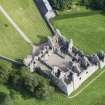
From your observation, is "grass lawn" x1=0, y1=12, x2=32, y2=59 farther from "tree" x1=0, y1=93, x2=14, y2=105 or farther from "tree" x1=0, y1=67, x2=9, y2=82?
"tree" x1=0, y1=93, x2=14, y2=105

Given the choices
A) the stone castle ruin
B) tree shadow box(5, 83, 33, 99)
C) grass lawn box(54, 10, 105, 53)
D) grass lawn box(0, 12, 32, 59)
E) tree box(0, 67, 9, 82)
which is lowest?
grass lawn box(54, 10, 105, 53)

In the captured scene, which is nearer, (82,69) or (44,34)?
(82,69)

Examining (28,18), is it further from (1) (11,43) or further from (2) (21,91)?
(2) (21,91)

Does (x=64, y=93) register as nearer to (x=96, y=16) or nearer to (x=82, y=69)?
(x=82, y=69)

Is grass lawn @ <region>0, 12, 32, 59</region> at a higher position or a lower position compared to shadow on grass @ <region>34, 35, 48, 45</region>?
higher

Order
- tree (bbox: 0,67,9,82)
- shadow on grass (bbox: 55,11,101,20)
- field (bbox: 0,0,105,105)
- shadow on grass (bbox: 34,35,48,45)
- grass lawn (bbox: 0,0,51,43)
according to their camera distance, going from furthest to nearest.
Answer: shadow on grass (bbox: 55,11,101,20) → grass lawn (bbox: 0,0,51,43) → shadow on grass (bbox: 34,35,48,45) → field (bbox: 0,0,105,105) → tree (bbox: 0,67,9,82)

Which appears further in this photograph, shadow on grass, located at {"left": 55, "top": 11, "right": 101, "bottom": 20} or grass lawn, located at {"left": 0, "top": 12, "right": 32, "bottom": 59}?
shadow on grass, located at {"left": 55, "top": 11, "right": 101, "bottom": 20}

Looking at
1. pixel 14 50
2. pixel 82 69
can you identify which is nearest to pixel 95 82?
pixel 82 69

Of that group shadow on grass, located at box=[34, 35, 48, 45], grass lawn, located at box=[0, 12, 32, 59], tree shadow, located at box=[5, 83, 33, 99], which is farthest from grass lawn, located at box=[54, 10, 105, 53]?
tree shadow, located at box=[5, 83, 33, 99]
